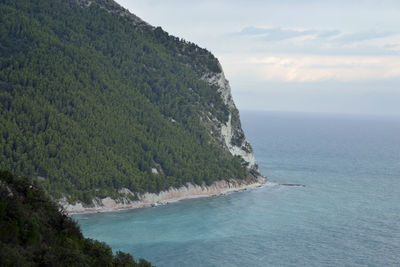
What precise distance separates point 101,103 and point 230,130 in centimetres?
3127

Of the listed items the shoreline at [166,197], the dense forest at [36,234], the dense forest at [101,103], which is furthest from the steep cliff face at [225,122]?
the dense forest at [36,234]

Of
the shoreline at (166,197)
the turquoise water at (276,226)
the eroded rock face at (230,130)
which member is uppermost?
the eroded rock face at (230,130)

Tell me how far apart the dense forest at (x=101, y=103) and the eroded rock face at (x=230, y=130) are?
197 centimetres

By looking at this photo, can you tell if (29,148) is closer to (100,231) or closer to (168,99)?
(100,231)

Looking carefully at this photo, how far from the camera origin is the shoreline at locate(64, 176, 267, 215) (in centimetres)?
7669

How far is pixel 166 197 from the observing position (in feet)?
290

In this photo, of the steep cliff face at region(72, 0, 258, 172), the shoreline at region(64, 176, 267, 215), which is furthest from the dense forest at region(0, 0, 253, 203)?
the shoreline at region(64, 176, 267, 215)

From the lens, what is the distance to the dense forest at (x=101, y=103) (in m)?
82.4

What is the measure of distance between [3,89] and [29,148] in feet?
43.4

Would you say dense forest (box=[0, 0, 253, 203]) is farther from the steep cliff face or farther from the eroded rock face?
the eroded rock face

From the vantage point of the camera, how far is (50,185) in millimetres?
76625

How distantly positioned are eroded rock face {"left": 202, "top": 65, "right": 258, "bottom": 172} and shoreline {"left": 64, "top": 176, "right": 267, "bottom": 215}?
26.9 ft

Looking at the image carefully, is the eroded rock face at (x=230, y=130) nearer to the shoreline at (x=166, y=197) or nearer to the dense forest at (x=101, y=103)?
the dense forest at (x=101, y=103)

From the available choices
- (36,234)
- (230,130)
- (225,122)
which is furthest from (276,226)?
(36,234)
